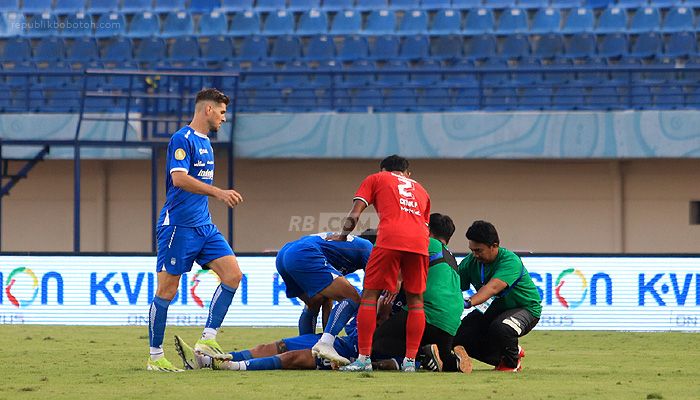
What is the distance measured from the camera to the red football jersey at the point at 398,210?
855cm

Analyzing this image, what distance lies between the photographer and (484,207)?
2102cm

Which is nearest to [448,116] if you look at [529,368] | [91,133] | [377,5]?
[377,5]

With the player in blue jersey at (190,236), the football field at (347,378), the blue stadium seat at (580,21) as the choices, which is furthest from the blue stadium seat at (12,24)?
the player in blue jersey at (190,236)

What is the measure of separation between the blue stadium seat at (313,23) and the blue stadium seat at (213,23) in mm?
1481

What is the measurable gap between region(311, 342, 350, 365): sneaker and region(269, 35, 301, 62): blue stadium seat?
14.3 metres

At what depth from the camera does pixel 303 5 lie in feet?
78.3

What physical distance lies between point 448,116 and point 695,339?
308 inches

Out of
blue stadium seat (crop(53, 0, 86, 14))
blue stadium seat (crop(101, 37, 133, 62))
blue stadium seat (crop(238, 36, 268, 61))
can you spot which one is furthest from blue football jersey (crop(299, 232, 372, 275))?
blue stadium seat (crop(53, 0, 86, 14))

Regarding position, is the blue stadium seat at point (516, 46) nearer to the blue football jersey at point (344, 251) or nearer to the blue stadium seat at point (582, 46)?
the blue stadium seat at point (582, 46)

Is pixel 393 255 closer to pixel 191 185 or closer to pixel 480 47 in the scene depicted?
pixel 191 185

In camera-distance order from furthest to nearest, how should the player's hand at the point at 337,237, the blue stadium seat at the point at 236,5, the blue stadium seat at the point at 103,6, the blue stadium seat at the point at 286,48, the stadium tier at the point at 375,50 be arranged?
the blue stadium seat at the point at 103,6 < the blue stadium seat at the point at 236,5 < the blue stadium seat at the point at 286,48 < the stadium tier at the point at 375,50 < the player's hand at the point at 337,237

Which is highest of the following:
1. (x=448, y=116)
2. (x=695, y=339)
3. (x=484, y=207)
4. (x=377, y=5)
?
(x=377, y=5)

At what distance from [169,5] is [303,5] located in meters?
2.77

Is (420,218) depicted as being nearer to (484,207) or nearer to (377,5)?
(484,207)
